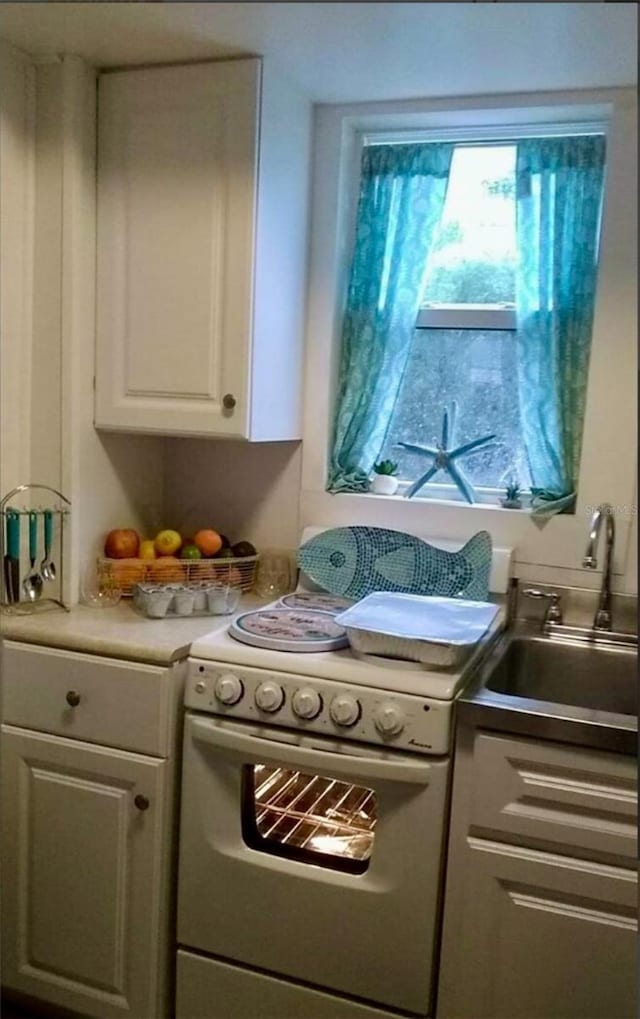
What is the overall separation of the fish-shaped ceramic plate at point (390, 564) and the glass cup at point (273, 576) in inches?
4.2

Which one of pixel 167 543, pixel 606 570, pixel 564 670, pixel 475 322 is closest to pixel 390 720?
pixel 564 670

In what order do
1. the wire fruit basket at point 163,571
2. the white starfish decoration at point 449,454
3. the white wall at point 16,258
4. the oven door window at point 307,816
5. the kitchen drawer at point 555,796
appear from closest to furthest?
the kitchen drawer at point 555,796
the oven door window at point 307,816
the white wall at point 16,258
the wire fruit basket at point 163,571
the white starfish decoration at point 449,454

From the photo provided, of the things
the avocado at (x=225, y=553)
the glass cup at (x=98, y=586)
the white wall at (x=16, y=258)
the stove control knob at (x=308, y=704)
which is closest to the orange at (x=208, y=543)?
the avocado at (x=225, y=553)

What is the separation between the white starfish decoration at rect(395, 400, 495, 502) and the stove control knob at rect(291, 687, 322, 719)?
2.53ft

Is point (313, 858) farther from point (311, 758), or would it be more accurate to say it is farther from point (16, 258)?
point (16, 258)

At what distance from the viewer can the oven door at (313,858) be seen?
68.0 inches

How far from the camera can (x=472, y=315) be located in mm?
2318

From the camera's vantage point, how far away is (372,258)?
2363mm

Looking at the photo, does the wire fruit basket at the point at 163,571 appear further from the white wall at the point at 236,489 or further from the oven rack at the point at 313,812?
the oven rack at the point at 313,812

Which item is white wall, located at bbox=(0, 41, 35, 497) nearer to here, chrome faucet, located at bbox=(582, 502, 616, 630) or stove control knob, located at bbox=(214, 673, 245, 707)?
stove control knob, located at bbox=(214, 673, 245, 707)

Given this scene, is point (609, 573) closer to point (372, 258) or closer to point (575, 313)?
point (575, 313)

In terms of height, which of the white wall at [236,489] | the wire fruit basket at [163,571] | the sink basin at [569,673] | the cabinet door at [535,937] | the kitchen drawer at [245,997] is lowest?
the kitchen drawer at [245,997]

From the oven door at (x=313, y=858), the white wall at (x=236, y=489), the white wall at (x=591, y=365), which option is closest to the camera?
the oven door at (x=313, y=858)

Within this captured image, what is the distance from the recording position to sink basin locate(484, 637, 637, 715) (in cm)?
207
